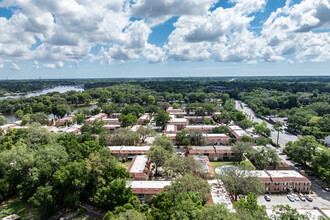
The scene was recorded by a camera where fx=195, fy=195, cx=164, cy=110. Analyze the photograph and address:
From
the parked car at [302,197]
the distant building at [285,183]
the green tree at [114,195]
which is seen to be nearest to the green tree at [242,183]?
the distant building at [285,183]

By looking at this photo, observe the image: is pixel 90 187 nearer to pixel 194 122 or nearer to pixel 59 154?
pixel 59 154

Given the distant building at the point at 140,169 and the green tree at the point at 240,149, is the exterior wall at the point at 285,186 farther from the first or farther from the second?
the distant building at the point at 140,169

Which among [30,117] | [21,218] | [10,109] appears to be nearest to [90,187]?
[21,218]

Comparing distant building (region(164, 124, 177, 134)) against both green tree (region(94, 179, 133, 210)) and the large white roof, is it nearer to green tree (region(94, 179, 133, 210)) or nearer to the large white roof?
the large white roof

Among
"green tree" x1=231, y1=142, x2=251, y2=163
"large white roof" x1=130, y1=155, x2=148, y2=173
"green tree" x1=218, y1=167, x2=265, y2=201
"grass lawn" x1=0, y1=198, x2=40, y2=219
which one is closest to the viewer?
"grass lawn" x1=0, y1=198, x2=40, y2=219

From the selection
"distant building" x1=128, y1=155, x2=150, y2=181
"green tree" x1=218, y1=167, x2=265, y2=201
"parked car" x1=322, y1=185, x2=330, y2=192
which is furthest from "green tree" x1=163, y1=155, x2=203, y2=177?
"parked car" x1=322, y1=185, x2=330, y2=192

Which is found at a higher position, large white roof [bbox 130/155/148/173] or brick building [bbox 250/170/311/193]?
large white roof [bbox 130/155/148/173]
